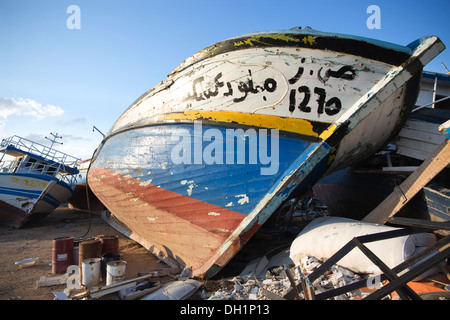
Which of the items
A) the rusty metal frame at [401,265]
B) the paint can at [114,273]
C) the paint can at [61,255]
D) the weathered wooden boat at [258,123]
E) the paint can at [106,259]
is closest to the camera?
the rusty metal frame at [401,265]

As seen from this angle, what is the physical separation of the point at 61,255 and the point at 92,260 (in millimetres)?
1150

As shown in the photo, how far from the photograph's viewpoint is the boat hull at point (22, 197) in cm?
888

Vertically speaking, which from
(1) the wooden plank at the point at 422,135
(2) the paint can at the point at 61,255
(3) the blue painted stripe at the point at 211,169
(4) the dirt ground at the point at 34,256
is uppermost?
(1) the wooden plank at the point at 422,135

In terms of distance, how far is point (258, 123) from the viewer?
3.27 metres

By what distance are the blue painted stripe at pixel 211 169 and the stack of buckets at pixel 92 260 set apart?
3.99 feet

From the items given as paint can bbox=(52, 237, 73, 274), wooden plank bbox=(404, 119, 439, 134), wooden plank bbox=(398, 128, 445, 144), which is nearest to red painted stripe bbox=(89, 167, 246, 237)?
paint can bbox=(52, 237, 73, 274)

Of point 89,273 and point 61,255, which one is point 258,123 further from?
point 61,255

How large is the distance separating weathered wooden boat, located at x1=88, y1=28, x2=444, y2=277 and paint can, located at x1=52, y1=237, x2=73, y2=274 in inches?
68.3

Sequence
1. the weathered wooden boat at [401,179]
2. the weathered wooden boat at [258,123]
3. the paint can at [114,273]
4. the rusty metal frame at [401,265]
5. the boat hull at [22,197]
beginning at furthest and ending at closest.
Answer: the boat hull at [22,197]
the weathered wooden boat at [401,179]
the paint can at [114,273]
the weathered wooden boat at [258,123]
the rusty metal frame at [401,265]

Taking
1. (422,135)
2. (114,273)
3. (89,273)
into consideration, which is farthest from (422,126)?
(89,273)

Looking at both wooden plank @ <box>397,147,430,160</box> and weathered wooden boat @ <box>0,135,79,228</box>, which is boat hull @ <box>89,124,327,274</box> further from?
weathered wooden boat @ <box>0,135,79,228</box>

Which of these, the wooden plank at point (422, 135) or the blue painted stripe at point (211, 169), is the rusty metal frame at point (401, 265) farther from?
the wooden plank at point (422, 135)

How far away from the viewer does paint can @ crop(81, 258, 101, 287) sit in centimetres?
356

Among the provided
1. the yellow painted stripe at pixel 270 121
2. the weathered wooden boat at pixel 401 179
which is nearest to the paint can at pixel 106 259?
the yellow painted stripe at pixel 270 121
